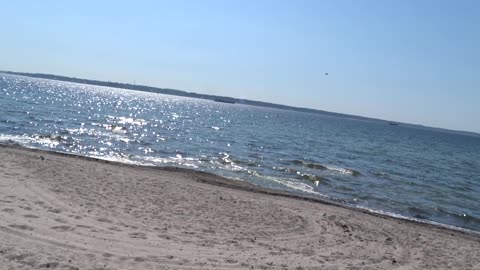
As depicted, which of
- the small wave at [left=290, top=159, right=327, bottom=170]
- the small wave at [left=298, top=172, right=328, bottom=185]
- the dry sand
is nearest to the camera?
the dry sand

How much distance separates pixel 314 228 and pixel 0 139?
62.8 feet

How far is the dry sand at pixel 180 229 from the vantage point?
836cm

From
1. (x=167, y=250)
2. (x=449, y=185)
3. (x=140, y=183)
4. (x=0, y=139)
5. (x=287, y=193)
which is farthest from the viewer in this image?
(x=449, y=185)

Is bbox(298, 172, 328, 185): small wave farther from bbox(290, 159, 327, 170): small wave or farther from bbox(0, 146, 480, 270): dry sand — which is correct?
bbox(0, 146, 480, 270): dry sand

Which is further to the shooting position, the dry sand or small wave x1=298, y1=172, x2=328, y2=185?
small wave x1=298, y1=172, x2=328, y2=185

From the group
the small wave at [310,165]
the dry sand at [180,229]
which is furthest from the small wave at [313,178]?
the dry sand at [180,229]

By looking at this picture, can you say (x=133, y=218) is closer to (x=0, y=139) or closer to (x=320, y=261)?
(x=320, y=261)

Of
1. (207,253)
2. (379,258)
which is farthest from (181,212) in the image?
(379,258)

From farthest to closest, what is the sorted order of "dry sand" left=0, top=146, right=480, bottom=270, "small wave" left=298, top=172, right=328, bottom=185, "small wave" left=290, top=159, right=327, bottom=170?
"small wave" left=290, top=159, right=327, bottom=170 < "small wave" left=298, top=172, right=328, bottom=185 < "dry sand" left=0, top=146, right=480, bottom=270

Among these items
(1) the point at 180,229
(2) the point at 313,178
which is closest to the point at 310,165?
(2) the point at 313,178

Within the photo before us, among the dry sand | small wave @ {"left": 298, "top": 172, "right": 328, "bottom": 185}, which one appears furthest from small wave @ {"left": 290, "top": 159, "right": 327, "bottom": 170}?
the dry sand

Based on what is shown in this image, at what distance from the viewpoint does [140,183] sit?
1616 centimetres

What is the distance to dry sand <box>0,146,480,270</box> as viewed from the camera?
8359 millimetres

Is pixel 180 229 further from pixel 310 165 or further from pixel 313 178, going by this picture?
pixel 310 165
